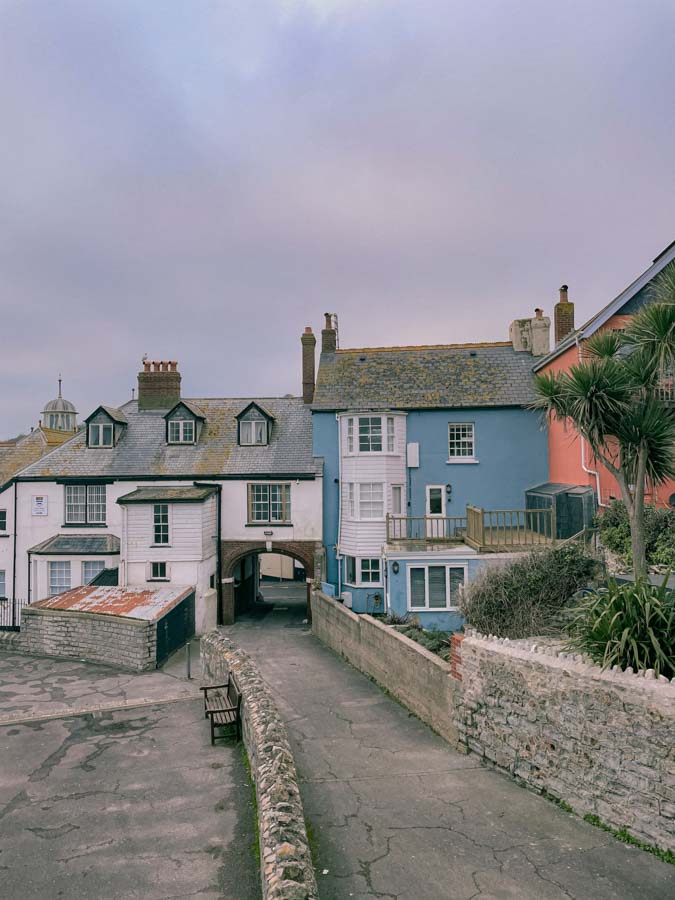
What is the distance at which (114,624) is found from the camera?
21.2m

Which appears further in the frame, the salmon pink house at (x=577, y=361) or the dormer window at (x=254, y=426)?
the dormer window at (x=254, y=426)

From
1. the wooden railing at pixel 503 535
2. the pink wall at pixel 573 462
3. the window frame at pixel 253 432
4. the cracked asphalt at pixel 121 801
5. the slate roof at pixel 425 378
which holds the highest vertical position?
the slate roof at pixel 425 378

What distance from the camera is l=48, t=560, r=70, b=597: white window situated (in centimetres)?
2712

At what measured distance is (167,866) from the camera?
8.95 meters

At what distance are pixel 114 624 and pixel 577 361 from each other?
19.2 m

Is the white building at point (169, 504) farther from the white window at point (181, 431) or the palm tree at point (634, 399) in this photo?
the palm tree at point (634, 399)

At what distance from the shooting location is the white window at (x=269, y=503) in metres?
27.0

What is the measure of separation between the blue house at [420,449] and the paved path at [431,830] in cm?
1143

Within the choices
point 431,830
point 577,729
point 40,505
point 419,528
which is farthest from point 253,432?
point 577,729

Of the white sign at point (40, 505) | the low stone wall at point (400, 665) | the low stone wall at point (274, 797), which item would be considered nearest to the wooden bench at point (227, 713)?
the low stone wall at point (274, 797)

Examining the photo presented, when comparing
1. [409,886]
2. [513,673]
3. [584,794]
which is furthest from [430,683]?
[409,886]

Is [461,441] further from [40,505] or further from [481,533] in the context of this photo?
[40,505]

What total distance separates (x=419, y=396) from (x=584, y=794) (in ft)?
62.2

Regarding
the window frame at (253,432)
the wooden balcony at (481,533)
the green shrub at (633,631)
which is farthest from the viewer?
Result: the window frame at (253,432)
